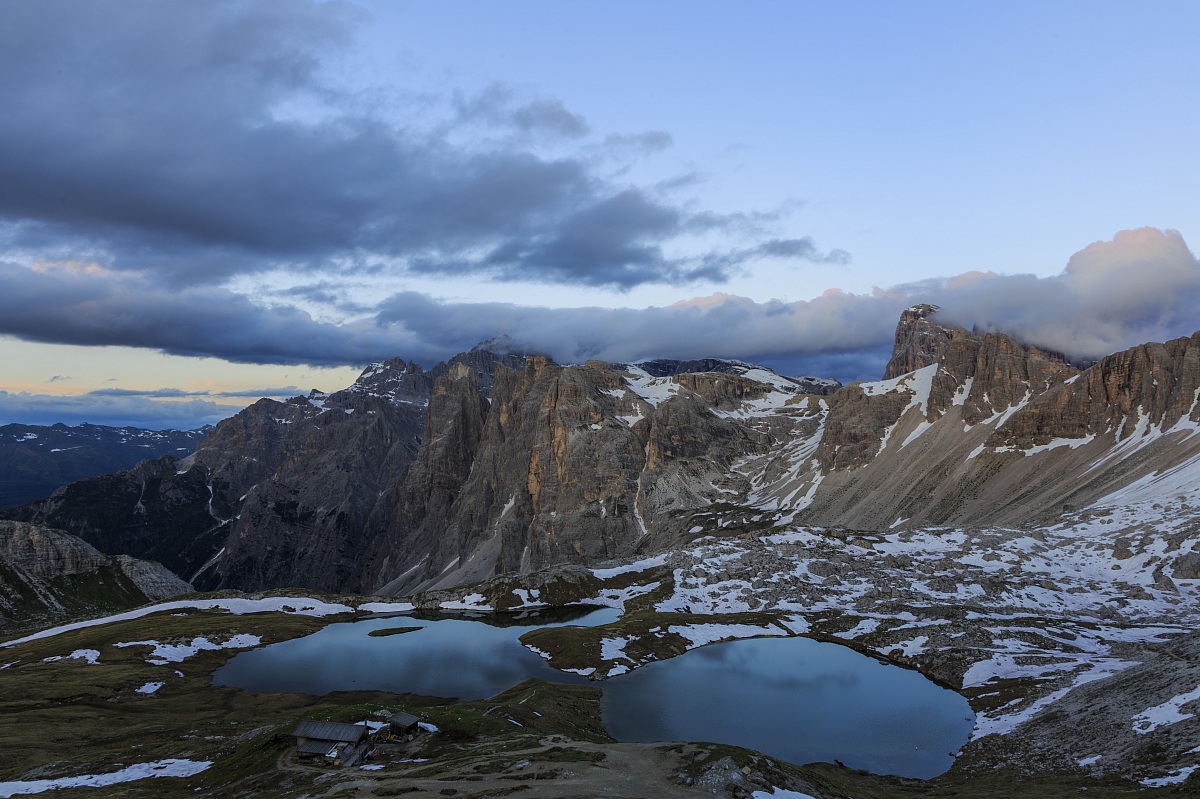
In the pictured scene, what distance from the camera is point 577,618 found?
5930 inches

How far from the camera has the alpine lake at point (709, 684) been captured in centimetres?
7869

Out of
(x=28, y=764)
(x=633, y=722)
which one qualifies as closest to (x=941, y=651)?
(x=633, y=722)

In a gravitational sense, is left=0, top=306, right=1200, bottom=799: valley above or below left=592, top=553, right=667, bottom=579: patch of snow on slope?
above

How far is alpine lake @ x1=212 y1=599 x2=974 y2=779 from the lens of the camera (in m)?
78.7

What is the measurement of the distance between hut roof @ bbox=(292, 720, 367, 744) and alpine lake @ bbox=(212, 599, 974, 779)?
29.8 m

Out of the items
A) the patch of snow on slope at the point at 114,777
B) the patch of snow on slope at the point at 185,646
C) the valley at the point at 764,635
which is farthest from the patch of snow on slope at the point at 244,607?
the patch of snow on slope at the point at 114,777

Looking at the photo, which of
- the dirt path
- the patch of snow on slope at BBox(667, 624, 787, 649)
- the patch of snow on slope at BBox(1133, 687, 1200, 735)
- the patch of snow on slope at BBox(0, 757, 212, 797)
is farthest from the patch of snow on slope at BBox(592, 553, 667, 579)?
the patch of snow on slope at BBox(1133, 687, 1200, 735)

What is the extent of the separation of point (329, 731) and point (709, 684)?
180ft

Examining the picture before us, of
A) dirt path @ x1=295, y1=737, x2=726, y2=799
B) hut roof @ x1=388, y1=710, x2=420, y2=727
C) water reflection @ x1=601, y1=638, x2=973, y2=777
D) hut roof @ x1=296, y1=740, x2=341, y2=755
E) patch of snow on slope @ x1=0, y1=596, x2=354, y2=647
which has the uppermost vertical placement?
dirt path @ x1=295, y1=737, x2=726, y2=799

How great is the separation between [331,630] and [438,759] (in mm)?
99298

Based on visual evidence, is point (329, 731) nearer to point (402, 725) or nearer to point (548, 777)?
point (402, 725)

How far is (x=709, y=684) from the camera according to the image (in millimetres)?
100312

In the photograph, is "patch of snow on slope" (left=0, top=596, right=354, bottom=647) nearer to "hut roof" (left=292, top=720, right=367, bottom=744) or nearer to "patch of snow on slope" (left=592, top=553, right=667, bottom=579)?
"patch of snow on slope" (left=592, top=553, right=667, bottom=579)

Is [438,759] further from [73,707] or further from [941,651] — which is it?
[941,651]
